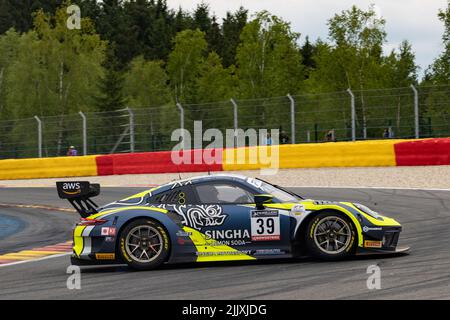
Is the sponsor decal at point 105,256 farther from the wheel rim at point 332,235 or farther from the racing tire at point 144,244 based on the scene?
the wheel rim at point 332,235

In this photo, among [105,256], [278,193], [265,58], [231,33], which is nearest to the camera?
[105,256]

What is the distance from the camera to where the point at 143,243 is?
392 inches

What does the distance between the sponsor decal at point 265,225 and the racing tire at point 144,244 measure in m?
1.01

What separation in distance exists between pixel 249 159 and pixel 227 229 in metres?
15.2

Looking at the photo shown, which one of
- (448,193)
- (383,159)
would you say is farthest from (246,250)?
(383,159)

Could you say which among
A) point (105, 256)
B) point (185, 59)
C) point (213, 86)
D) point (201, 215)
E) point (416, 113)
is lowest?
point (105, 256)

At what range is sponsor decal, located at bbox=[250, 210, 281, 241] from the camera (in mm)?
9859

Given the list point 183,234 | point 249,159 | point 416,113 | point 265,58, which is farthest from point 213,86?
point 183,234

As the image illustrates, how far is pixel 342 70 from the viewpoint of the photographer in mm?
63250

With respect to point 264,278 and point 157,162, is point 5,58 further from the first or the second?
point 264,278

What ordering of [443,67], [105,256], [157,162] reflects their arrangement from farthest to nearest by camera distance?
1. [443,67]
2. [157,162]
3. [105,256]

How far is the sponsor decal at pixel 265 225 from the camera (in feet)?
32.3

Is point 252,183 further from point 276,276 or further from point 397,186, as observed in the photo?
point 397,186

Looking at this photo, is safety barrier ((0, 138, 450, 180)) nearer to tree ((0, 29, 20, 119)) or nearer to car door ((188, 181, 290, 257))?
car door ((188, 181, 290, 257))
